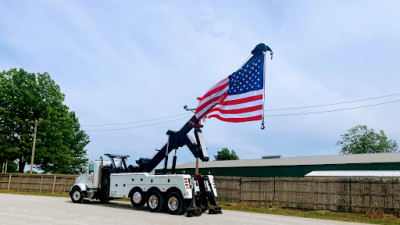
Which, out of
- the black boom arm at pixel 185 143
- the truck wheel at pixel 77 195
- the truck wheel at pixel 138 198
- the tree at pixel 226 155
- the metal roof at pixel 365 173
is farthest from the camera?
the tree at pixel 226 155

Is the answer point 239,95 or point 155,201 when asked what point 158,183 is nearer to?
point 155,201

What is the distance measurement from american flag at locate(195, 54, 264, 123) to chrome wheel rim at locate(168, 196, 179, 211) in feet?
13.2

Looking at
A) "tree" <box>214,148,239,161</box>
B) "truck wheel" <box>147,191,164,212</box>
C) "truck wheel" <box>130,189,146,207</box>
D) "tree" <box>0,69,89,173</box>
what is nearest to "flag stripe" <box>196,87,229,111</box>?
"truck wheel" <box>147,191,164,212</box>

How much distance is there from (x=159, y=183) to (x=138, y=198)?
1645 mm

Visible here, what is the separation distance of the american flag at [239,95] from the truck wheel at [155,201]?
13.8 feet

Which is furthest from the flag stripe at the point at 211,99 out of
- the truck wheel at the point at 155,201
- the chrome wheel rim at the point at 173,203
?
the truck wheel at the point at 155,201

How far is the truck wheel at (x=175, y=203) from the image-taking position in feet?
52.8

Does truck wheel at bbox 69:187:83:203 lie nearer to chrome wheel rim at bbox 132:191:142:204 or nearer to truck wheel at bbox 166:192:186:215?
chrome wheel rim at bbox 132:191:142:204

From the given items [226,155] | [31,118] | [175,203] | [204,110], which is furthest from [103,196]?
[226,155]

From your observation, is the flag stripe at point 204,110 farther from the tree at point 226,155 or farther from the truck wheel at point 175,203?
the tree at point 226,155

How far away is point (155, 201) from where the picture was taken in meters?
17.1

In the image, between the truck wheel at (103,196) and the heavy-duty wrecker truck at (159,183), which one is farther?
the truck wheel at (103,196)

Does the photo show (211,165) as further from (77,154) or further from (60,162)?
(77,154)

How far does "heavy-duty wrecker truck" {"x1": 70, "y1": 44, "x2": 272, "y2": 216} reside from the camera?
1650cm
